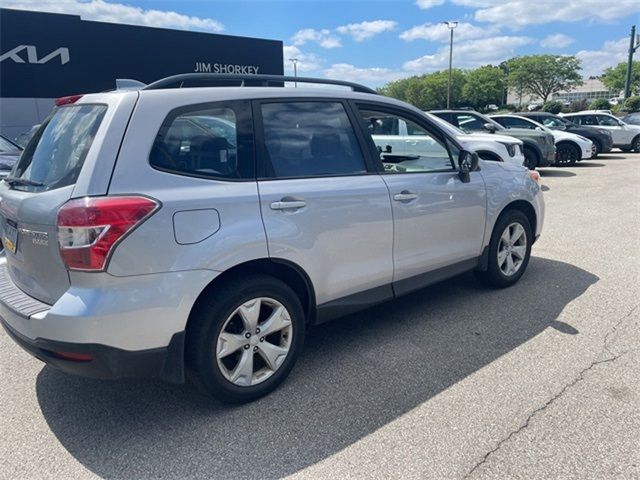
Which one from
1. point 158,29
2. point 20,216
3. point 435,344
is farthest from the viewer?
point 158,29

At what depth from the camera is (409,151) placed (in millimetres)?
4422

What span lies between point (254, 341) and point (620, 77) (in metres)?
94.6

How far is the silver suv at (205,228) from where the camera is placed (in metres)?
2.36

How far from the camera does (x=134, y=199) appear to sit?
7.79 ft

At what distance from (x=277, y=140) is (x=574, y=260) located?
13.7ft

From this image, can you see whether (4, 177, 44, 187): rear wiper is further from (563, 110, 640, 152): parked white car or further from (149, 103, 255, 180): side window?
(563, 110, 640, 152): parked white car

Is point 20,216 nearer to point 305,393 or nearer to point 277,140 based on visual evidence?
point 277,140

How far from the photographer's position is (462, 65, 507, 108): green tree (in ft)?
275

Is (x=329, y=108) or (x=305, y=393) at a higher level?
(x=329, y=108)

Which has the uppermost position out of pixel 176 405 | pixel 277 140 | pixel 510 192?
pixel 277 140

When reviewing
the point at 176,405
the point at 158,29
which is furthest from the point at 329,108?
the point at 158,29

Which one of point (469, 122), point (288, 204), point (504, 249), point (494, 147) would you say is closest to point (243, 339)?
point (288, 204)

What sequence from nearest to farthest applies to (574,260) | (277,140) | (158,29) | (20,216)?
(20,216)
(277,140)
(574,260)
(158,29)

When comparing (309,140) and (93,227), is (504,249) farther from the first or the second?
(93,227)
